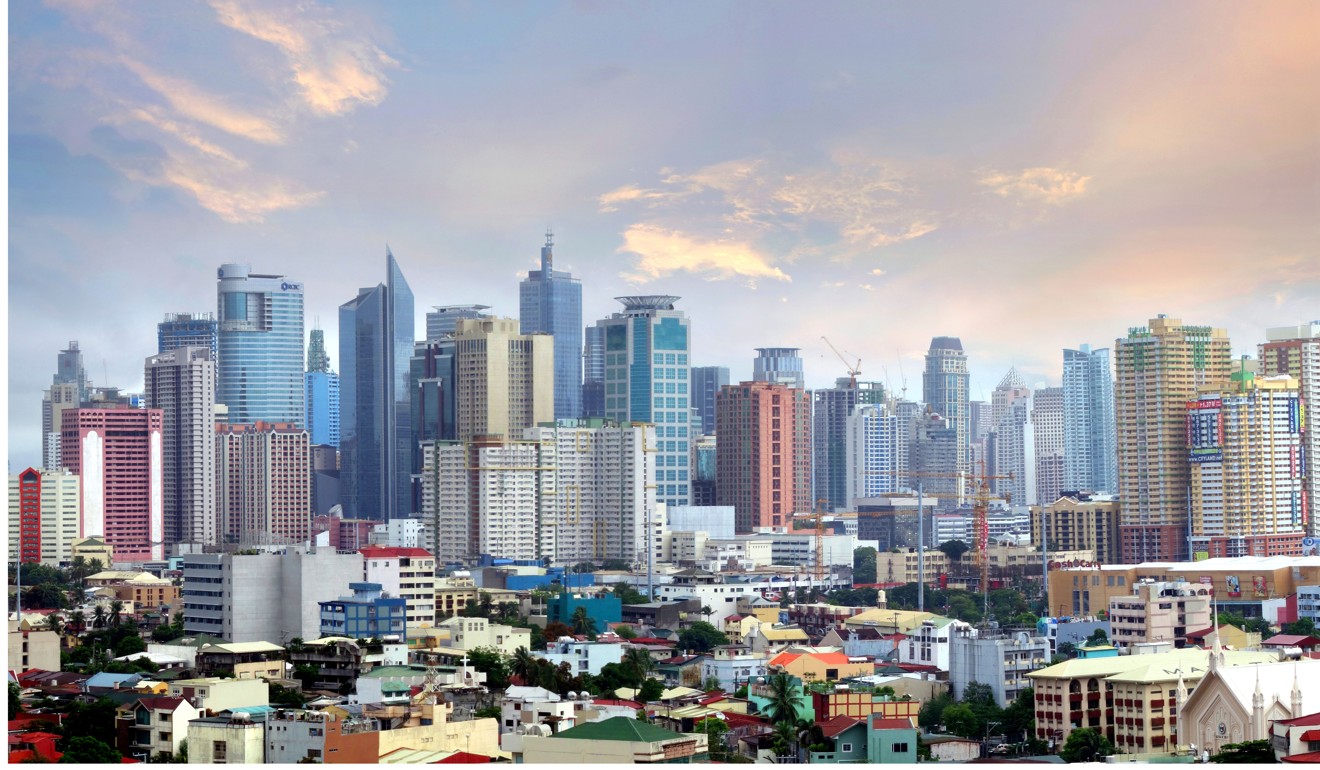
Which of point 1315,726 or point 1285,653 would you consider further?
point 1285,653

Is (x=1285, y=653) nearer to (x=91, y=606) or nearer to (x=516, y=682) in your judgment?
(x=516, y=682)

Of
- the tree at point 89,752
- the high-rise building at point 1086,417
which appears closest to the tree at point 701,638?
the tree at point 89,752

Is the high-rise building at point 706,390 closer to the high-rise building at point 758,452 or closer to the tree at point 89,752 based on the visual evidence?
the high-rise building at point 758,452

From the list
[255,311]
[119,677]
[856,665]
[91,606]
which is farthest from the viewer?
[255,311]

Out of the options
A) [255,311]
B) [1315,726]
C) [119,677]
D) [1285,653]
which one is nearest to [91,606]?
[119,677]

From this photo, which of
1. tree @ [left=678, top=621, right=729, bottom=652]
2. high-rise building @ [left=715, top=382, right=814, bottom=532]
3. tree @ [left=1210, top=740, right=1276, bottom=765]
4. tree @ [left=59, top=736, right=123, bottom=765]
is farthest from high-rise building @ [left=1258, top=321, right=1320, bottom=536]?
tree @ [left=59, top=736, right=123, bottom=765]

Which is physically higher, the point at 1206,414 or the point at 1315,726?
the point at 1206,414
